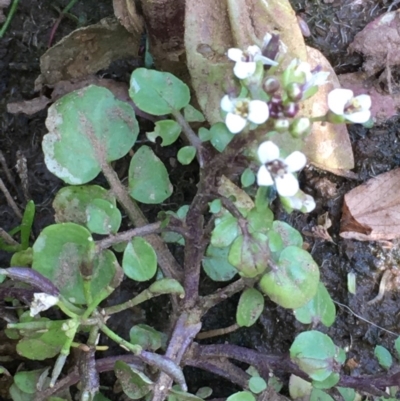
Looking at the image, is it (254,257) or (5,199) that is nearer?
(254,257)

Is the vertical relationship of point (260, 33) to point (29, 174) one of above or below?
above

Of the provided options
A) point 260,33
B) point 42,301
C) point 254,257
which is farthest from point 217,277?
point 260,33

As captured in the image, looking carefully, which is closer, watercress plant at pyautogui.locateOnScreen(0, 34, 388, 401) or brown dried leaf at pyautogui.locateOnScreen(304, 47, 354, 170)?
watercress plant at pyautogui.locateOnScreen(0, 34, 388, 401)

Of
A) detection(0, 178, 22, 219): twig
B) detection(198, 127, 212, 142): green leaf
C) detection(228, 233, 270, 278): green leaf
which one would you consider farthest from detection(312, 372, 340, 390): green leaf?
detection(0, 178, 22, 219): twig

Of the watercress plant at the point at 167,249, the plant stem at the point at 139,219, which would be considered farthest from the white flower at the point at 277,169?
the plant stem at the point at 139,219

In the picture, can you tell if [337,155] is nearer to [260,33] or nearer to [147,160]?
[260,33]

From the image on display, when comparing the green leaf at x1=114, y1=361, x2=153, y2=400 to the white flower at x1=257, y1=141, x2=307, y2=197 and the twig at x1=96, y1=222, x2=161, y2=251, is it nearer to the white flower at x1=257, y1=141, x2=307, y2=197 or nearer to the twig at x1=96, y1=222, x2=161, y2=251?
the twig at x1=96, y1=222, x2=161, y2=251

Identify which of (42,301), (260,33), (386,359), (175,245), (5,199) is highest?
(260,33)
